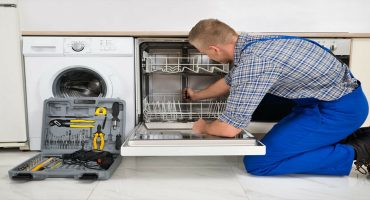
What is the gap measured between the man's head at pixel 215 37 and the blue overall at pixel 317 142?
1.71 ft

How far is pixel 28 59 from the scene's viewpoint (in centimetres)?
188

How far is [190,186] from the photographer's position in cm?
139

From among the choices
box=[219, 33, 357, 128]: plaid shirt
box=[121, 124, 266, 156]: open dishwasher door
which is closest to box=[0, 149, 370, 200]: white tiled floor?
box=[121, 124, 266, 156]: open dishwasher door

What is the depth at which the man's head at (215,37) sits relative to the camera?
143 cm

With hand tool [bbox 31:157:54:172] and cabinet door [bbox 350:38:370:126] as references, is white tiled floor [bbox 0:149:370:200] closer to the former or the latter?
hand tool [bbox 31:157:54:172]

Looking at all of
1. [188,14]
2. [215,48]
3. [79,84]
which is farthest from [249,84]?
[188,14]

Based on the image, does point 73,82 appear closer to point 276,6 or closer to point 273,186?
point 273,186

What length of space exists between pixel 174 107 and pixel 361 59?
1.34m

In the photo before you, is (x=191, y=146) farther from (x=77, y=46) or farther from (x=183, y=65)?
(x=77, y=46)

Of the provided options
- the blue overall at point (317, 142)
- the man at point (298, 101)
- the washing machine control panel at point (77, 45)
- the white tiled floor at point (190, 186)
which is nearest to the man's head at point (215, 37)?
the man at point (298, 101)

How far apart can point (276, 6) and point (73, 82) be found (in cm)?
187

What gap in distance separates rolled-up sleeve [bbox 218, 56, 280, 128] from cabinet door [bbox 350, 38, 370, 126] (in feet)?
3.32

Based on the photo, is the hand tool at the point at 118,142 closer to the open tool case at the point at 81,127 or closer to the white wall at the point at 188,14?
the open tool case at the point at 81,127

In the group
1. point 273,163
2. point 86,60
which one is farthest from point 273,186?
point 86,60
